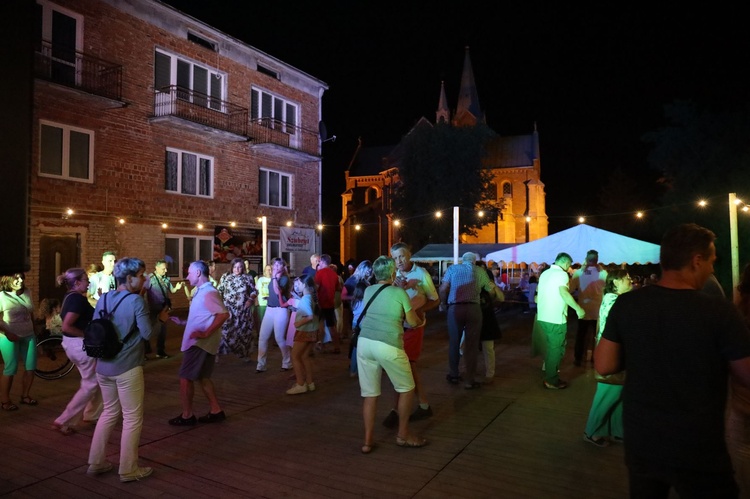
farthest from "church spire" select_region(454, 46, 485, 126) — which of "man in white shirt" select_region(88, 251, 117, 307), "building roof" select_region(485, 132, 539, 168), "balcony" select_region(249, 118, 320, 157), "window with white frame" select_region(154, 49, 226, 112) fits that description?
"man in white shirt" select_region(88, 251, 117, 307)

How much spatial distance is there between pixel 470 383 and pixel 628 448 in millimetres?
5069

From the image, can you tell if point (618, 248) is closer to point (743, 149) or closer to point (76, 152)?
point (76, 152)

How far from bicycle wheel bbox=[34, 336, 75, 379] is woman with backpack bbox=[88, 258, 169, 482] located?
14.3 ft

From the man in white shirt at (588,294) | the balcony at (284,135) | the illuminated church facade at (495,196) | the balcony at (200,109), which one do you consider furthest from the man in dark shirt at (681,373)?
the illuminated church facade at (495,196)

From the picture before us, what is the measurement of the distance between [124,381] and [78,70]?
13511 mm

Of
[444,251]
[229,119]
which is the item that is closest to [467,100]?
[444,251]

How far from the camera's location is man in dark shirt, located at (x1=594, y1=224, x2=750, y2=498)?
7.47 ft

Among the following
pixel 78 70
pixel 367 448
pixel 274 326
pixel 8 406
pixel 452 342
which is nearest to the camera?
pixel 367 448

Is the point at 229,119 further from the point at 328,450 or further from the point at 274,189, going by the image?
the point at 328,450

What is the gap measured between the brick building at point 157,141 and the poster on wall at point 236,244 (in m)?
0.05

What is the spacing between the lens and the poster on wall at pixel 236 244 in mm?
A: 18891

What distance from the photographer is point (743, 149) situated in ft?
87.5

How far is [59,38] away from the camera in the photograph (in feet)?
46.8

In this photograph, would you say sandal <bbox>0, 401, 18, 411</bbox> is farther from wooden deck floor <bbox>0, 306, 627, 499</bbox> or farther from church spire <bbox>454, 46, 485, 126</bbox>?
church spire <bbox>454, 46, 485, 126</bbox>
